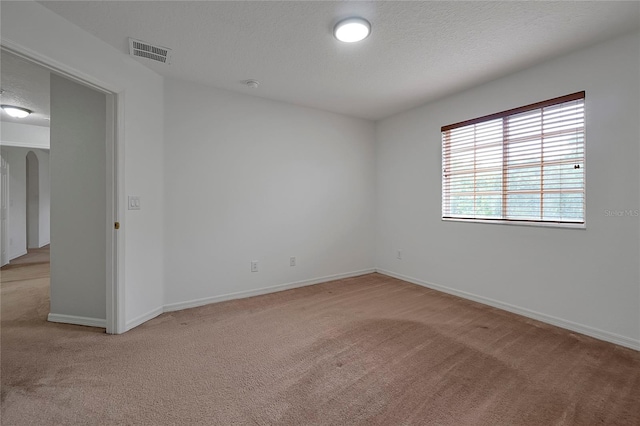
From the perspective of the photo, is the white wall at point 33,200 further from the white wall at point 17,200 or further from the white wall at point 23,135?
the white wall at point 23,135

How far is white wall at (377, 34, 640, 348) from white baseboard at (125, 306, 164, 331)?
11.2ft

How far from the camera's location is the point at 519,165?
300 cm

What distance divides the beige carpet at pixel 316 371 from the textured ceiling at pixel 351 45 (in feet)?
8.50

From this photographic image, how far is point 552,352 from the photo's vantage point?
2203mm

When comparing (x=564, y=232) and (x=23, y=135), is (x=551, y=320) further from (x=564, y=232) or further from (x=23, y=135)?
(x=23, y=135)

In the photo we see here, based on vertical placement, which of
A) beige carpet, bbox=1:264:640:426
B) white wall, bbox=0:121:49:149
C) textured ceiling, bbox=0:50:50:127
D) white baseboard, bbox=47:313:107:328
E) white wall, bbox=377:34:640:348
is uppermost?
textured ceiling, bbox=0:50:50:127

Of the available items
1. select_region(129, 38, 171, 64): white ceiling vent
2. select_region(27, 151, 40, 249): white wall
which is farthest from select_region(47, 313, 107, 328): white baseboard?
select_region(27, 151, 40, 249): white wall

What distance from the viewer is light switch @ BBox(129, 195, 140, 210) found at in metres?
2.63

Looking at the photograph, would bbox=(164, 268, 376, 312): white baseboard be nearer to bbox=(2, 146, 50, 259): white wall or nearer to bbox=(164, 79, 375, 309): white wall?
bbox=(164, 79, 375, 309): white wall

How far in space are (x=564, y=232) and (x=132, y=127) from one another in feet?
14.1

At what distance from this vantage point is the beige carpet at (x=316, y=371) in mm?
1555

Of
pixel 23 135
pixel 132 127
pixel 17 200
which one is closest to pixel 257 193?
pixel 132 127

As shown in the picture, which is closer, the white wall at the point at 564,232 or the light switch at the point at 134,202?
the white wall at the point at 564,232

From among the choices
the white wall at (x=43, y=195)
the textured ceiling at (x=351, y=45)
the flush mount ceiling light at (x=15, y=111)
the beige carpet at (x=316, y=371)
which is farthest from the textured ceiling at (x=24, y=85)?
the white wall at (x=43, y=195)
